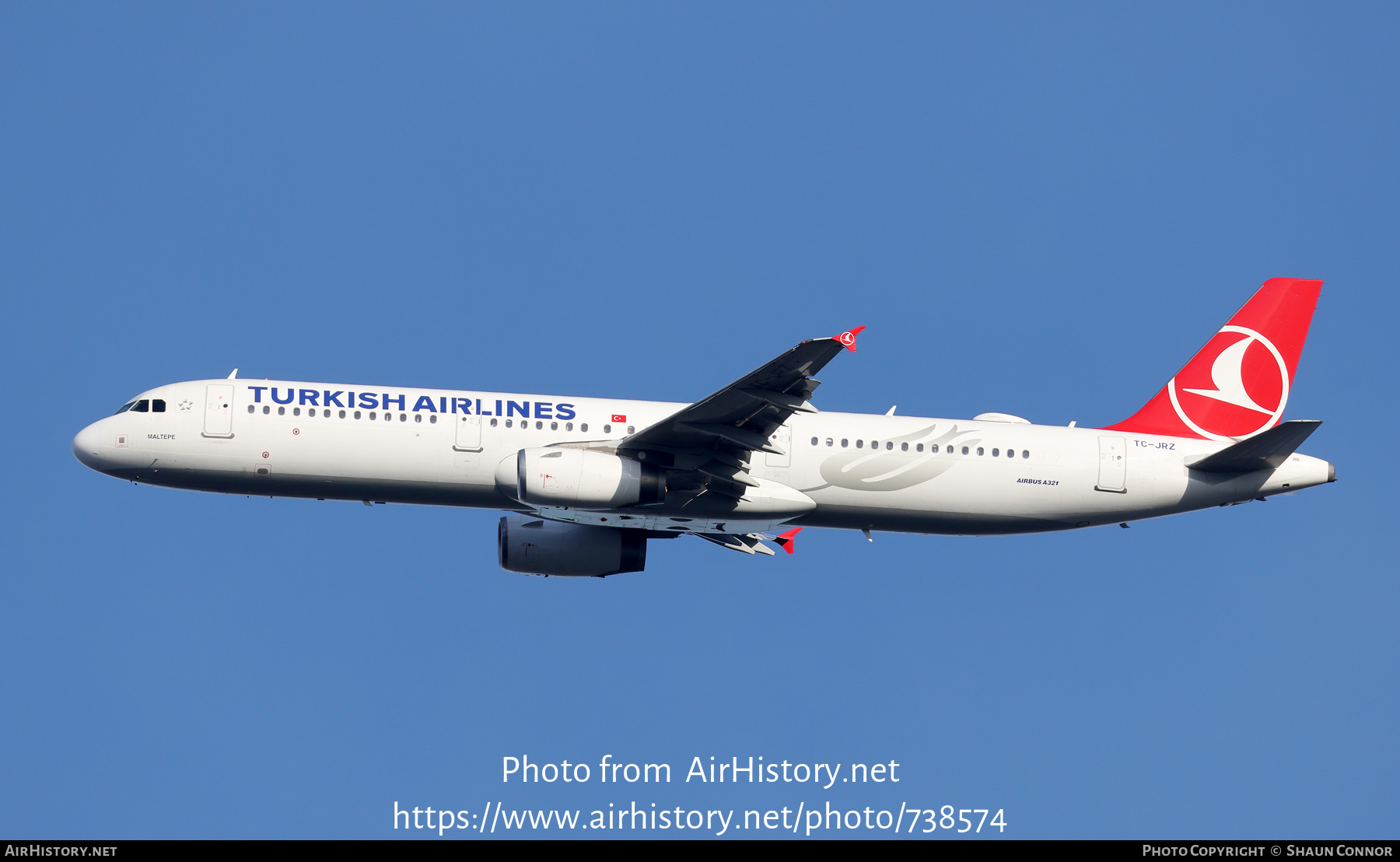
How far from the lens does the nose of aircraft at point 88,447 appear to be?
3488 cm

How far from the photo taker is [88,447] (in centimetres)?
Answer: 3488

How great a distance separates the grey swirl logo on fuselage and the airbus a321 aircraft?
0.14 feet

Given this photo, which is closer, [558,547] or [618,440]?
[618,440]

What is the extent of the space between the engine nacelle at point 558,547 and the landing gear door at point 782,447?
17.5ft

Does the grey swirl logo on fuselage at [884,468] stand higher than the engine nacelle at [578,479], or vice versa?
the grey swirl logo on fuselage at [884,468]

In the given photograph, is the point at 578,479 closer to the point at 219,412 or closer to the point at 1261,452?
the point at 219,412

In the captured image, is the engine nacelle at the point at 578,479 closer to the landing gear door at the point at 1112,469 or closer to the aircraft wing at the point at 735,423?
the aircraft wing at the point at 735,423

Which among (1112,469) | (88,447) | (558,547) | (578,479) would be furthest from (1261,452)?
(88,447)

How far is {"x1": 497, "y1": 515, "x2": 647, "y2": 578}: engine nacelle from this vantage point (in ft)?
125

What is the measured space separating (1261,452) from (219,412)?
90.2 feet

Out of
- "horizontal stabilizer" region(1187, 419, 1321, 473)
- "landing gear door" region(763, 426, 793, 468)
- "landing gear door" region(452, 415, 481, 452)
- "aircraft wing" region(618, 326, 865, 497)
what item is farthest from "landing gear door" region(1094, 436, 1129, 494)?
"landing gear door" region(452, 415, 481, 452)

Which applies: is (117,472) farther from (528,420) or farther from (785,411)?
(785,411)

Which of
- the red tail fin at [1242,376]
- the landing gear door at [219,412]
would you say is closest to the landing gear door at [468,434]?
the landing gear door at [219,412]

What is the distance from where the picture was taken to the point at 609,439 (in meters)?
35.4
